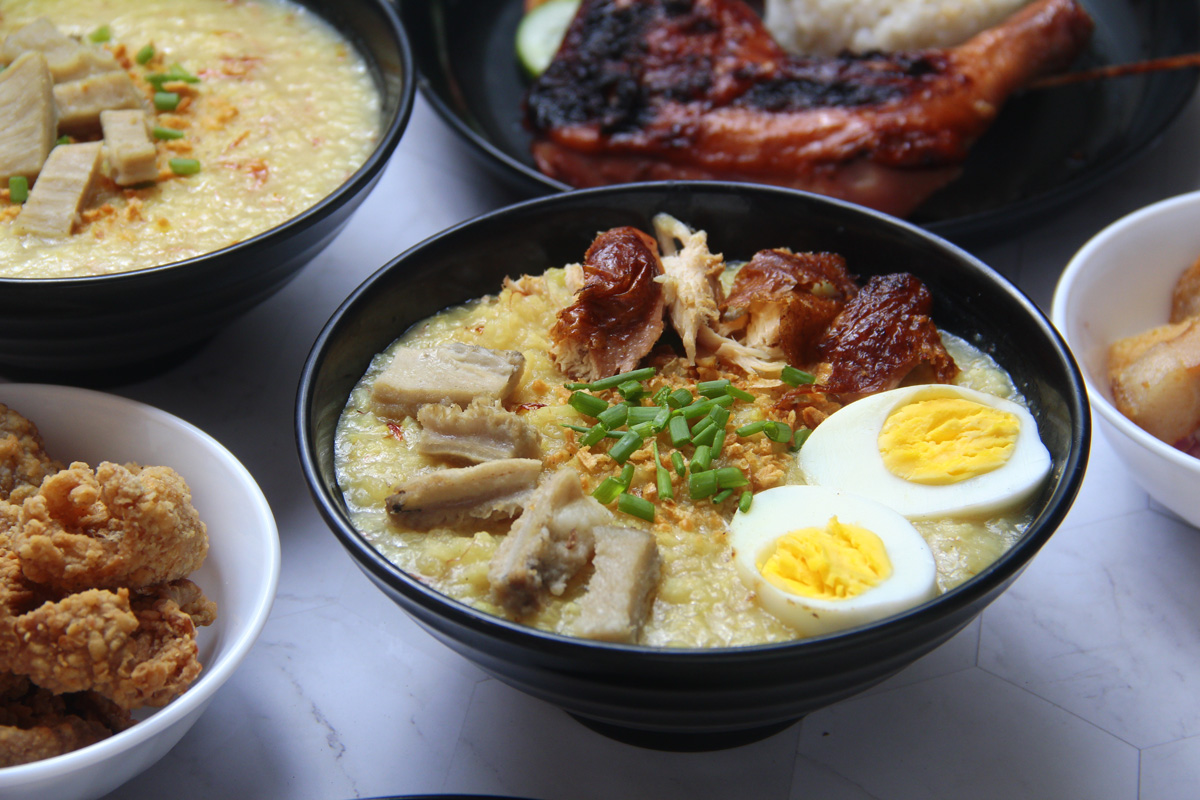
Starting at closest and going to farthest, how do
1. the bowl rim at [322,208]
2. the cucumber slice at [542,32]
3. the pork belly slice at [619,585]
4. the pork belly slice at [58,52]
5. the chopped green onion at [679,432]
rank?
1. the pork belly slice at [619,585]
2. the chopped green onion at [679,432]
3. the bowl rim at [322,208]
4. the pork belly slice at [58,52]
5. the cucumber slice at [542,32]

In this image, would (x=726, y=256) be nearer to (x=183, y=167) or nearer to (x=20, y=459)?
(x=183, y=167)

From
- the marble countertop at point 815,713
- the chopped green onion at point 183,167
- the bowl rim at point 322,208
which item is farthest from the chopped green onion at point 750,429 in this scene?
the chopped green onion at point 183,167

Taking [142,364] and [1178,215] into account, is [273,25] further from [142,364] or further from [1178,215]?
[1178,215]

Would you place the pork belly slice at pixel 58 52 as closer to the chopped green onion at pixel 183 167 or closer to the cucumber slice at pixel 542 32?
the chopped green onion at pixel 183 167

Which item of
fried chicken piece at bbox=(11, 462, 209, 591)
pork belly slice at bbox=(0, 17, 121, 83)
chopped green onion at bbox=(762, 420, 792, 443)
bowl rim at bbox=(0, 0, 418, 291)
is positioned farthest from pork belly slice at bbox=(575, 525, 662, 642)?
pork belly slice at bbox=(0, 17, 121, 83)

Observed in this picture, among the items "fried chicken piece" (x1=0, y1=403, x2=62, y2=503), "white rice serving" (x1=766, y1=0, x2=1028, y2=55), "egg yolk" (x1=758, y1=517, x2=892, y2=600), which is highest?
"white rice serving" (x1=766, y1=0, x2=1028, y2=55)

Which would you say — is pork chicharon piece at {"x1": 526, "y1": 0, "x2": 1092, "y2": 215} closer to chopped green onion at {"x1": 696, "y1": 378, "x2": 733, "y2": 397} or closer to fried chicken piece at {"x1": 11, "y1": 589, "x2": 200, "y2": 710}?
chopped green onion at {"x1": 696, "y1": 378, "x2": 733, "y2": 397}

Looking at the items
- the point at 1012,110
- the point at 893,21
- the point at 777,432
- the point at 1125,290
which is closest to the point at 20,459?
the point at 777,432
